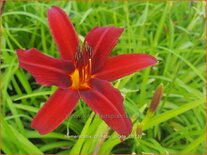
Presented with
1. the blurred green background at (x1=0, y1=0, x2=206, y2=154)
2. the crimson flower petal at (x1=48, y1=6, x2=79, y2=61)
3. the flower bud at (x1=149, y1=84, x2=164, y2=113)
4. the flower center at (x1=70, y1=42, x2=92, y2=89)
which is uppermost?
the crimson flower petal at (x1=48, y1=6, x2=79, y2=61)

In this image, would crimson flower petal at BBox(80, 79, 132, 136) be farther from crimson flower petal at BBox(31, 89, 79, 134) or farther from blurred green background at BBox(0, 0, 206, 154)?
blurred green background at BBox(0, 0, 206, 154)

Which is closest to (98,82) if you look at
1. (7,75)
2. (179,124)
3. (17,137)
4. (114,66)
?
(114,66)

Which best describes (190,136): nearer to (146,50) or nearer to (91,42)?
(146,50)

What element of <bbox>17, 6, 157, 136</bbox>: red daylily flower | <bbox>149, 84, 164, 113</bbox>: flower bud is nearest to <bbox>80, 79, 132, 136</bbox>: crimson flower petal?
<bbox>17, 6, 157, 136</bbox>: red daylily flower

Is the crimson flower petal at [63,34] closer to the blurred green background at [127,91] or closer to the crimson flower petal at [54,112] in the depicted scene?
the crimson flower petal at [54,112]

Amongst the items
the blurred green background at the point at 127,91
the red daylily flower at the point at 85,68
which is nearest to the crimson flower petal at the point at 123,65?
the red daylily flower at the point at 85,68

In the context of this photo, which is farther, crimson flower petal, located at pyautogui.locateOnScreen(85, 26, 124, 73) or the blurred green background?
the blurred green background


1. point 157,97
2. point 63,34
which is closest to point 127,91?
point 157,97
